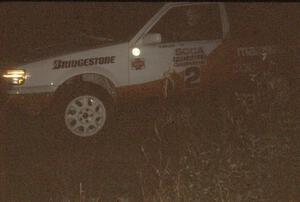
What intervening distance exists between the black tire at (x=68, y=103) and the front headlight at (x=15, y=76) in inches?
18.1

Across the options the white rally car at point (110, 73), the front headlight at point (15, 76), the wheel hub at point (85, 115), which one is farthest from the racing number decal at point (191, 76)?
the front headlight at point (15, 76)

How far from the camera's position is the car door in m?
8.57

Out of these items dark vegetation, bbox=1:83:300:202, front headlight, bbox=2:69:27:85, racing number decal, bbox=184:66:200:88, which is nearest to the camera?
dark vegetation, bbox=1:83:300:202

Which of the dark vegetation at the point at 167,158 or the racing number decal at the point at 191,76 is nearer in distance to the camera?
the dark vegetation at the point at 167,158

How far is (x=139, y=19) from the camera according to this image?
889 centimetres

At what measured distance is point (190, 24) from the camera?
8.79 m

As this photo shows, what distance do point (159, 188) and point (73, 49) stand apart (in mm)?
3200

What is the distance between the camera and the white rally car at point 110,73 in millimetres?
8430

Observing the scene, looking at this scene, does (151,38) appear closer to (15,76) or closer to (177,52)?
(177,52)

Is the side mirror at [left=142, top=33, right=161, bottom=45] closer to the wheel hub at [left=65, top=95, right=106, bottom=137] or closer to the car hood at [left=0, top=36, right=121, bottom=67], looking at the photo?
the car hood at [left=0, top=36, right=121, bottom=67]

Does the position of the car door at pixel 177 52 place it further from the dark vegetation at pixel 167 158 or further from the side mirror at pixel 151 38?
the dark vegetation at pixel 167 158

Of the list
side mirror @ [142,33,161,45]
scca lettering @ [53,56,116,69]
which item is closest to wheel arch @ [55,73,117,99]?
scca lettering @ [53,56,116,69]

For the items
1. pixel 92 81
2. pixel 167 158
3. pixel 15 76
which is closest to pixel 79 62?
pixel 92 81

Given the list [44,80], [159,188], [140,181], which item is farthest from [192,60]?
[159,188]
